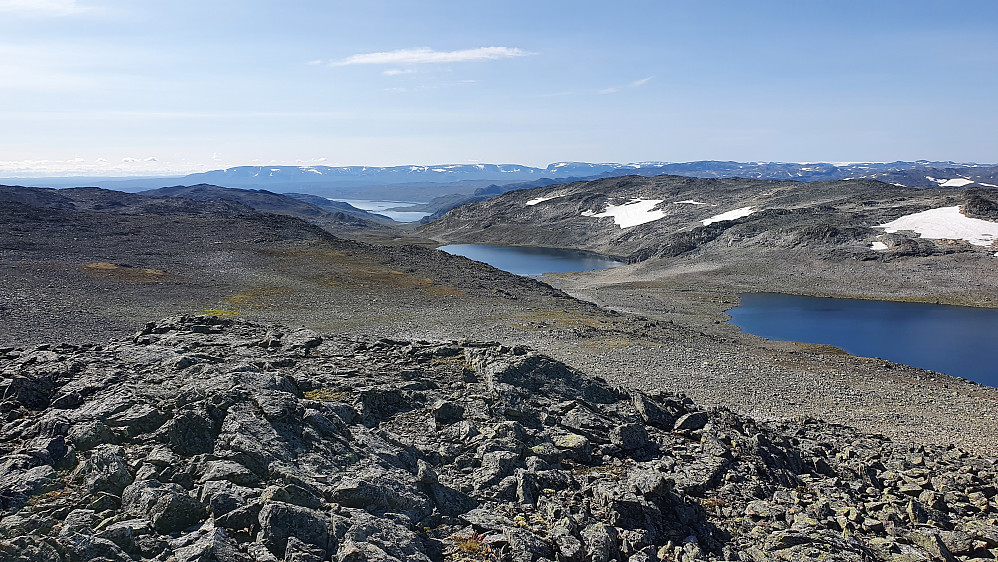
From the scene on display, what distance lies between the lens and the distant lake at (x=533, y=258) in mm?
115694

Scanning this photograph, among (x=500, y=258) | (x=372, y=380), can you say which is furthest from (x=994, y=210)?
(x=372, y=380)

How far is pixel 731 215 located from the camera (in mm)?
130250

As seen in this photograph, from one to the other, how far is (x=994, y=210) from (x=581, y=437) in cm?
11170

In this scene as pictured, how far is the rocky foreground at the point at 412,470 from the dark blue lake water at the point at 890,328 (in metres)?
30.9

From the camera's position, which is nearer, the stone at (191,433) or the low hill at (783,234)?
the stone at (191,433)

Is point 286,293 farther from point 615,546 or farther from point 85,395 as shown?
point 615,546

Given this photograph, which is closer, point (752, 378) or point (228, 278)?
point (752, 378)

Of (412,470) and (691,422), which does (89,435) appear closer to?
(412,470)

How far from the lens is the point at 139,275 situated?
57.0 meters

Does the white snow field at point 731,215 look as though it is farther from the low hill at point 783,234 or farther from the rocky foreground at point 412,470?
the rocky foreground at point 412,470

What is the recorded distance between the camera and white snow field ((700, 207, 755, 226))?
127562 millimetres

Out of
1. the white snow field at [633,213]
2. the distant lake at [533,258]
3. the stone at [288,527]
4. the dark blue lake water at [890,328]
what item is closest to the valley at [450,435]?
the stone at [288,527]

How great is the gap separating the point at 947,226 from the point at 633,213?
2733 inches

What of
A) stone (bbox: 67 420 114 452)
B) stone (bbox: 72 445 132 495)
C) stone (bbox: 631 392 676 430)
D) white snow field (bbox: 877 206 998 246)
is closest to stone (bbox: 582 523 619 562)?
stone (bbox: 631 392 676 430)
